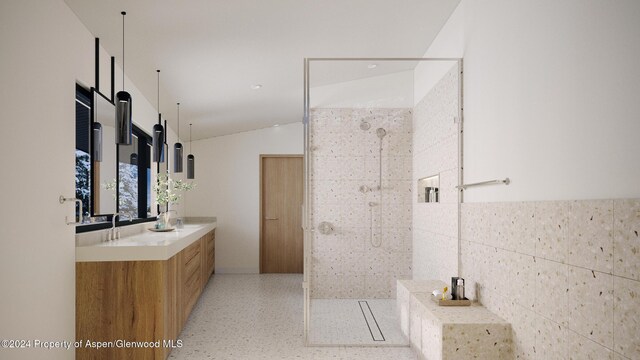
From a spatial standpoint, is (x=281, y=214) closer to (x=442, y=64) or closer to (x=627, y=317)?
(x=442, y=64)

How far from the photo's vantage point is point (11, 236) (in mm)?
2186

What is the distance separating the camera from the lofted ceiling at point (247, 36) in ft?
9.89

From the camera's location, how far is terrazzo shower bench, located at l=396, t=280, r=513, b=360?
2.54 metres

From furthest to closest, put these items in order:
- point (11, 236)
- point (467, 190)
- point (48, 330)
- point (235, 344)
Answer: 1. point (235, 344)
2. point (467, 190)
3. point (48, 330)
4. point (11, 236)

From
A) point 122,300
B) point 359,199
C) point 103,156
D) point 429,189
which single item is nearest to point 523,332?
point 429,189

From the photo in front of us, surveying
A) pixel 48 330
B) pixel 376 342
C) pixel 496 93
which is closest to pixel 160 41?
pixel 48 330

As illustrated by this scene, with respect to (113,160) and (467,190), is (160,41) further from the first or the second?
(467,190)

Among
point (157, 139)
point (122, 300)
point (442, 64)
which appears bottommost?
point (122, 300)

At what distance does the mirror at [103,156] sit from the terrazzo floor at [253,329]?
4.38ft

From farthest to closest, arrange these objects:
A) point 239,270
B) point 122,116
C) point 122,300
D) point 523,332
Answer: point 239,270 < point 122,300 < point 122,116 < point 523,332

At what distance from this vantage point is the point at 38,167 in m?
2.49

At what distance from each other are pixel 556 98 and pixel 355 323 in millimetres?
2256

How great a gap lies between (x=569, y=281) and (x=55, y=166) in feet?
9.35

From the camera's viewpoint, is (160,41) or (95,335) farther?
(160,41)
